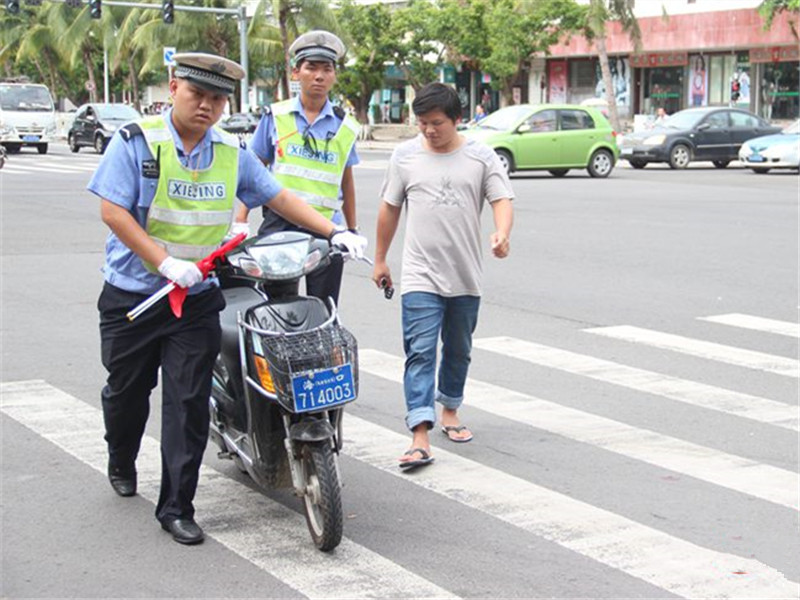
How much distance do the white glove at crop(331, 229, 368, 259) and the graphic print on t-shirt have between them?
47.1 inches

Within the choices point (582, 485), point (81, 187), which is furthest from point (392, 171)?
point (81, 187)

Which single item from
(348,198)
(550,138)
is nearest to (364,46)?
(550,138)

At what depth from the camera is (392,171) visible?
20.8ft

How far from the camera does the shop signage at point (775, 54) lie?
46562mm

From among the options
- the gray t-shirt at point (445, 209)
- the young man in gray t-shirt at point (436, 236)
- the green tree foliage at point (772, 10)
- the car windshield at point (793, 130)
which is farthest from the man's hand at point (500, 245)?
the green tree foliage at point (772, 10)

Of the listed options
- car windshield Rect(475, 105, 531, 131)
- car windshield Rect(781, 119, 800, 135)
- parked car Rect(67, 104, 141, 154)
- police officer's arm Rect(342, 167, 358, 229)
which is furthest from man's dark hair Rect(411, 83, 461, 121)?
parked car Rect(67, 104, 141, 154)

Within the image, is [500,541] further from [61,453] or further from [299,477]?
[61,453]

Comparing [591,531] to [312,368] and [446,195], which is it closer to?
[312,368]

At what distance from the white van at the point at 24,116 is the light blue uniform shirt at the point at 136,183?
34609 millimetres

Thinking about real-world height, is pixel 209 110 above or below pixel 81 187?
above

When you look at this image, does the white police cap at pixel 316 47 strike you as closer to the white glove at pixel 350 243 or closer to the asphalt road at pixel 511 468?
the white glove at pixel 350 243

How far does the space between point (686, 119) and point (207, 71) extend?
93.4 ft

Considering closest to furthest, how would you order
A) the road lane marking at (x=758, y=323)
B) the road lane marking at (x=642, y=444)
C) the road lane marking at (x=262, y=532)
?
the road lane marking at (x=262, y=532), the road lane marking at (x=642, y=444), the road lane marking at (x=758, y=323)

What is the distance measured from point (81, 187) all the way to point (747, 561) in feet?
69.8
